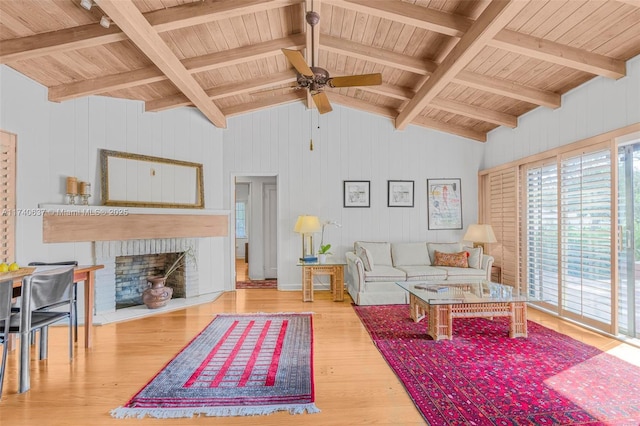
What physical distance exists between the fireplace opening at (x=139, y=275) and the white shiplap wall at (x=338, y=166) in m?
1.00

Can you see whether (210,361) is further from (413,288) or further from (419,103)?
(419,103)

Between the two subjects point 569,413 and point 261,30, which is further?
point 261,30

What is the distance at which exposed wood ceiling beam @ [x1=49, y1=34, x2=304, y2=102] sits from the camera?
3.92 meters

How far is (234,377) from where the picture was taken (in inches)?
103

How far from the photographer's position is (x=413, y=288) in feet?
12.5

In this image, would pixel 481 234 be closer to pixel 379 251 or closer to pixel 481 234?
pixel 481 234

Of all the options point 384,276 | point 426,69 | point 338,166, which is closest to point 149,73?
point 338,166

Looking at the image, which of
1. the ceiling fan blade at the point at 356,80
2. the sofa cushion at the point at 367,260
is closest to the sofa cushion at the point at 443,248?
the sofa cushion at the point at 367,260

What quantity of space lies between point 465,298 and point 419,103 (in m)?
2.78

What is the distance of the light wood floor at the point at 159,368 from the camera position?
2.10 metres

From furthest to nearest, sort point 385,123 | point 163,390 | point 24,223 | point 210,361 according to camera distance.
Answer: point 385,123 < point 24,223 < point 210,361 < point 163,390

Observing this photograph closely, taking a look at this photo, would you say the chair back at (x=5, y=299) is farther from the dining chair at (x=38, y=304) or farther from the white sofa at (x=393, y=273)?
the white sofa at (x=393, y=273)

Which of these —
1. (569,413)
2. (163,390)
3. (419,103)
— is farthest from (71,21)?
(569,413)

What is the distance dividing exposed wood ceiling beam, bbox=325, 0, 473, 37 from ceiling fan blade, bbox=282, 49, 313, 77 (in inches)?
28.5
